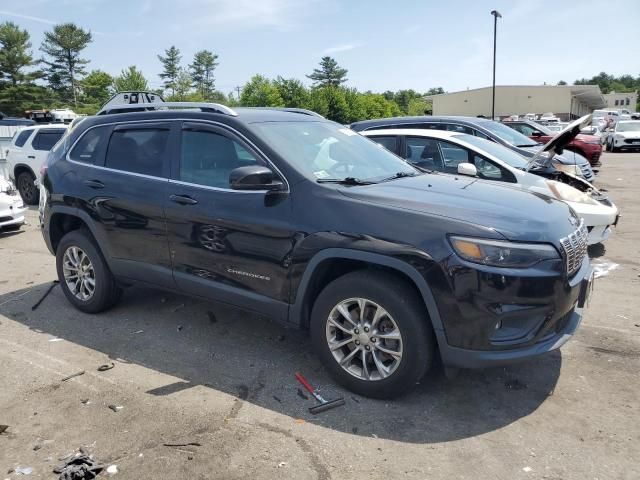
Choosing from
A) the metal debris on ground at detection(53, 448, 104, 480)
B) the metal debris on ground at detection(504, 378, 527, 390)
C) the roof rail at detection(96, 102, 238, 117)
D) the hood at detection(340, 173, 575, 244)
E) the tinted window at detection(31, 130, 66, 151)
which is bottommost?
the metal debris on ground at detection(504, 378, 527, 390)

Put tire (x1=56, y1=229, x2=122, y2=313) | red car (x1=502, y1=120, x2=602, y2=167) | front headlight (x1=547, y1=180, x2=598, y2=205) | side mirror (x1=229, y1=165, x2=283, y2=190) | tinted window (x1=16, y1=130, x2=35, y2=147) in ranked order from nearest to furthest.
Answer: side mirror (x1=229, y1=165, x2=283, y2=190) < tire (x1=56, y1=229, x2=122, y2=313) < front headlight (x1=547, y1=180, x2=598, y2=205) < tinted window (x1=16, y1=130, x2=35, y2=147) < red car (x1=502, y1=120, x2=602, y2=167)

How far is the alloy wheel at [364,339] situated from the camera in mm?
3367

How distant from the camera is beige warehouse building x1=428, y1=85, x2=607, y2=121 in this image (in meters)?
76.6

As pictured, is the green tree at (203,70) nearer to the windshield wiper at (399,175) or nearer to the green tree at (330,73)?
the green tree at (330,73)

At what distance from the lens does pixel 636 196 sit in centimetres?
1216

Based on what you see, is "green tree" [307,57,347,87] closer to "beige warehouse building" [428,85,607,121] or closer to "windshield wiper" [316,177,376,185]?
"beige warehouse building" [428,85,607,121]

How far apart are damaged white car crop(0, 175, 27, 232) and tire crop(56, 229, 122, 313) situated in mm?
4718

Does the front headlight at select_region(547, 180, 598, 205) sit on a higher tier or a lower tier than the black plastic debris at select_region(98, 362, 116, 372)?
higher

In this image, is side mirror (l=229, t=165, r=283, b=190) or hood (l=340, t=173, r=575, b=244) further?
side mirror (l=229, t=165, r=283, b=190)

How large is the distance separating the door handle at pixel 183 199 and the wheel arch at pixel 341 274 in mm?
1156

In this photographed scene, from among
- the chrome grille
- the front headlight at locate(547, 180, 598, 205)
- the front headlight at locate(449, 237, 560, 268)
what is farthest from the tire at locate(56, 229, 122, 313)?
the front headlight at locate(547, 180, 598, 205)

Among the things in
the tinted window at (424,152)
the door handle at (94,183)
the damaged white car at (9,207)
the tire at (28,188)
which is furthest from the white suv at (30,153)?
the tinted window at (424,152)

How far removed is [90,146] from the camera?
5074mm

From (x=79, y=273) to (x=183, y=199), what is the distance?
1713 mm
